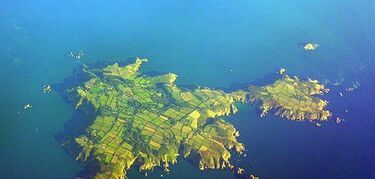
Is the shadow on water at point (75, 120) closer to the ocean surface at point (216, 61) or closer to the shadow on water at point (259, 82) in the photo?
the ocean surface at point (216, 61)

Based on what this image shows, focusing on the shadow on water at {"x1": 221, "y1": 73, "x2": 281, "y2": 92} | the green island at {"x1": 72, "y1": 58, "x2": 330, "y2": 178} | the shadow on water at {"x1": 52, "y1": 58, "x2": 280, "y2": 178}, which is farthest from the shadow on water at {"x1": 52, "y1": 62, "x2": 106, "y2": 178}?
the shadow on water at {"x1": 221, "y1": 73, "x2": 281, "y2": 92}

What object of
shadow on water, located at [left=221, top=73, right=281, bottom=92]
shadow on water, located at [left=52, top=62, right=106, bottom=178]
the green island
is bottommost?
shadow on water, located at [left=52, top=62, right=106, bottom=178]

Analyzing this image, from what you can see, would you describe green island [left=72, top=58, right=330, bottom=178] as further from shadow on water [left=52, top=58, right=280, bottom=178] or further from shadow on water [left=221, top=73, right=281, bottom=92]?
shadow on water [left=221, top=73, right=281, bottom=92]

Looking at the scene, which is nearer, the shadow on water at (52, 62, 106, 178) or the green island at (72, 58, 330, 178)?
the shadow on water at (52, 62, 106, 178)

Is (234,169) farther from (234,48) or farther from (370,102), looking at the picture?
(234,48)

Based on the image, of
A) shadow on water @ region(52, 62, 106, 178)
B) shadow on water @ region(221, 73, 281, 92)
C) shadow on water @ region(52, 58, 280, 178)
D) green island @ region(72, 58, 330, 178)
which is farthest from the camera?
shadow on water @ region(221, 73, 281, 92)

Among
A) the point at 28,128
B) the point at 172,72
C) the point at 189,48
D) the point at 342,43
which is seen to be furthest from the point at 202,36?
the point at 28,128

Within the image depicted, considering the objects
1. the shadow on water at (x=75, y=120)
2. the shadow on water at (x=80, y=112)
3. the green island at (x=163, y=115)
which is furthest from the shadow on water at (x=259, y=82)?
the shadow on water at (x=75, y=120)
